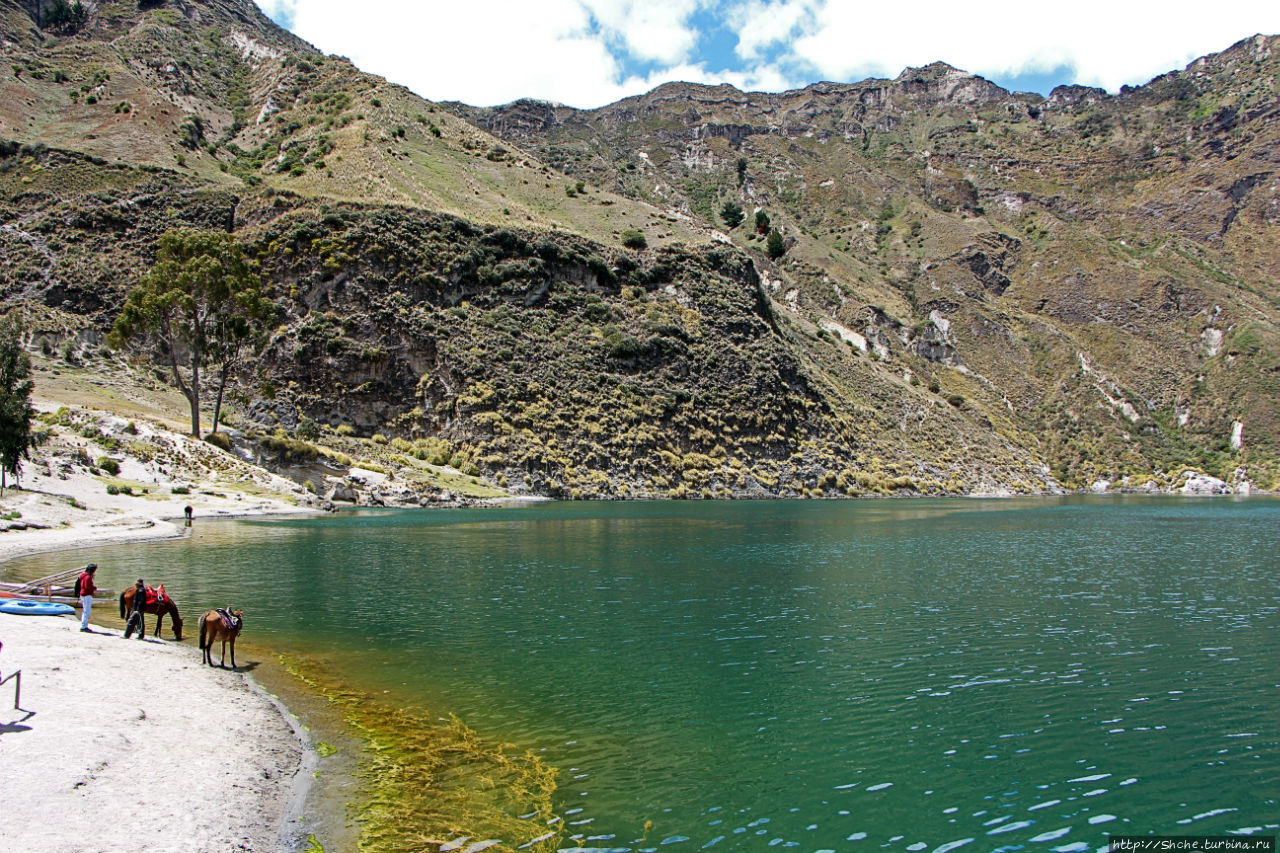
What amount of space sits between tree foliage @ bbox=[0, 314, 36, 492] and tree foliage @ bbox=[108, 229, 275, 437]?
2099cm

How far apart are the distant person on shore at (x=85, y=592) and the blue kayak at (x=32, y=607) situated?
54cm

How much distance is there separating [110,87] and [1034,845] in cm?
15202

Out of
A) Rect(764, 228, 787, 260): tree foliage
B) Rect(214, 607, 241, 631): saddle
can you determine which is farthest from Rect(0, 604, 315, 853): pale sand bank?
Rect(764, 228, 787, 260): tree foliage

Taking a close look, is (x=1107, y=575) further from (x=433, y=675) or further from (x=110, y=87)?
(x=110, y=87)

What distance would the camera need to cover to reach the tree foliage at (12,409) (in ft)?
119

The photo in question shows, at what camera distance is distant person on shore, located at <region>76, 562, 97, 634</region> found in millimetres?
Result: 19000

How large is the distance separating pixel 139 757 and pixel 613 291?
98.7 metres

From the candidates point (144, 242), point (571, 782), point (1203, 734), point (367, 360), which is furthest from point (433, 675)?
point (144, 242)

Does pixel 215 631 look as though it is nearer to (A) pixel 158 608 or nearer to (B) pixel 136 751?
(A) pixel 158 608

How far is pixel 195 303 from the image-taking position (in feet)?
203

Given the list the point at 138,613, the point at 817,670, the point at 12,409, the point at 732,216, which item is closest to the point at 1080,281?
the point at 732,216

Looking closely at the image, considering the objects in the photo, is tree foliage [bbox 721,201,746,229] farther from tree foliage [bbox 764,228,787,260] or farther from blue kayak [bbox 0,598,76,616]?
blue kayak [bbox 0,598,76,616]

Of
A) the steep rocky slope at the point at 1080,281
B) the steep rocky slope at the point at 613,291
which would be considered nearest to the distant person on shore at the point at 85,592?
the steep rocky slope at the point at 613,291

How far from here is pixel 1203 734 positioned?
46.5 ft
